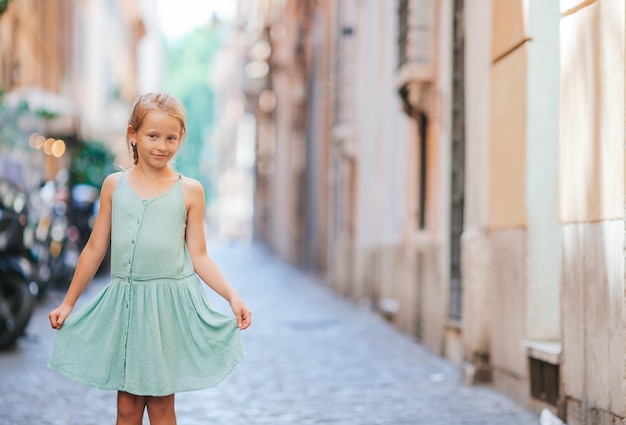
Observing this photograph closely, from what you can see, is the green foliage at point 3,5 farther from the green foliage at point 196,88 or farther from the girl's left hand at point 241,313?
the green foliage at point 196,88

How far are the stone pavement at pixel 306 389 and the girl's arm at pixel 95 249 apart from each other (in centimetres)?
249

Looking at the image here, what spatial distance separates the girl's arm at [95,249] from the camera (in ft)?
14.7

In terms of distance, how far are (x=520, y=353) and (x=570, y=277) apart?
1.31 meters

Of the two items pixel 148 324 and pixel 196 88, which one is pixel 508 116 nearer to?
pixel 148 324

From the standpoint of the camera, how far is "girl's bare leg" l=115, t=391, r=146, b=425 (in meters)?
4.45

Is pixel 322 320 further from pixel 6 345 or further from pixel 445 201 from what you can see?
pixel 6 345

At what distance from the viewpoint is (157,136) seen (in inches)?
172

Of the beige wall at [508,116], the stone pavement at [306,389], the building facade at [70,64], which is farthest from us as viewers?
the building facade at [70,64]

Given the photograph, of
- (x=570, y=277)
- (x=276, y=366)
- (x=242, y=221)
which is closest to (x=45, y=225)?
(x=276, y=366)

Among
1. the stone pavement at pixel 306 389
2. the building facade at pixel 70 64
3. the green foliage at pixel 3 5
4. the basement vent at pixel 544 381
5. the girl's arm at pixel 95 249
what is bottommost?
the stone pavement at pixel 306 389

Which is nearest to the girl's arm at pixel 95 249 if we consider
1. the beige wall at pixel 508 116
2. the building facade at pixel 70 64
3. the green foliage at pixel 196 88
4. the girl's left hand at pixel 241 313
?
the girl's left hand at pixel 241 313

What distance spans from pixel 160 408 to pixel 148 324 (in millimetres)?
330

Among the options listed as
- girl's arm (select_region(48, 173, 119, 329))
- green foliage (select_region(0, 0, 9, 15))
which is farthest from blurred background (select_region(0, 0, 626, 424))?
girl's arm (select_region(48, 173, 119, 329))

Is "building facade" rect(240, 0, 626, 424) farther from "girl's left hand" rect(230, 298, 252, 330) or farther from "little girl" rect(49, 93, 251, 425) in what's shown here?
"little girl" rect(49, 93, 251, 425)
